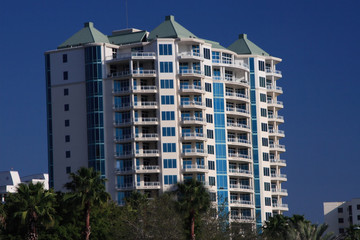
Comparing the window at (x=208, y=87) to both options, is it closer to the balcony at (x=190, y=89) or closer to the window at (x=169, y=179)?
the balcony at (x=190, y=89)

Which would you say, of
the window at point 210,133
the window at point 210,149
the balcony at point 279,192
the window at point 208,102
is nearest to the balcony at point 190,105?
the window at point 208,102

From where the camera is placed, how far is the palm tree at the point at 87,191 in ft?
326

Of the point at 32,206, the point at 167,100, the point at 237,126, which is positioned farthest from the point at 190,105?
the point at 32,206

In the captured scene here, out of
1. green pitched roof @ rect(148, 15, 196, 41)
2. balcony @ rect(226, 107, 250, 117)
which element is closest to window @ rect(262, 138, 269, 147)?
balcony @ rect(226, 107, 250, 117)

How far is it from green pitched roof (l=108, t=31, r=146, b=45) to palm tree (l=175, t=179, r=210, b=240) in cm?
5089

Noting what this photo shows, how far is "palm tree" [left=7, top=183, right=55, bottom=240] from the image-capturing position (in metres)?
93.2

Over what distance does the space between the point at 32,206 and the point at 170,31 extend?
64225 mm

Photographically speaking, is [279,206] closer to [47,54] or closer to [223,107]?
[223,107]

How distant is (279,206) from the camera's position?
166 m

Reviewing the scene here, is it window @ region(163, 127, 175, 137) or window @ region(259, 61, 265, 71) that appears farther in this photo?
window @ region(259, 61, 265, 71)

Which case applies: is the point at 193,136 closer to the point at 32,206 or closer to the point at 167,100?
the point at 167,100

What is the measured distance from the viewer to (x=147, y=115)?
148 m

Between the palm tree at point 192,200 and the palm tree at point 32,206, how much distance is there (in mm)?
16835

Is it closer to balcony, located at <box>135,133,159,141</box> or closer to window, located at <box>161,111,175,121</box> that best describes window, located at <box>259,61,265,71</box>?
window, located at <box>161,111,175,121</box>
